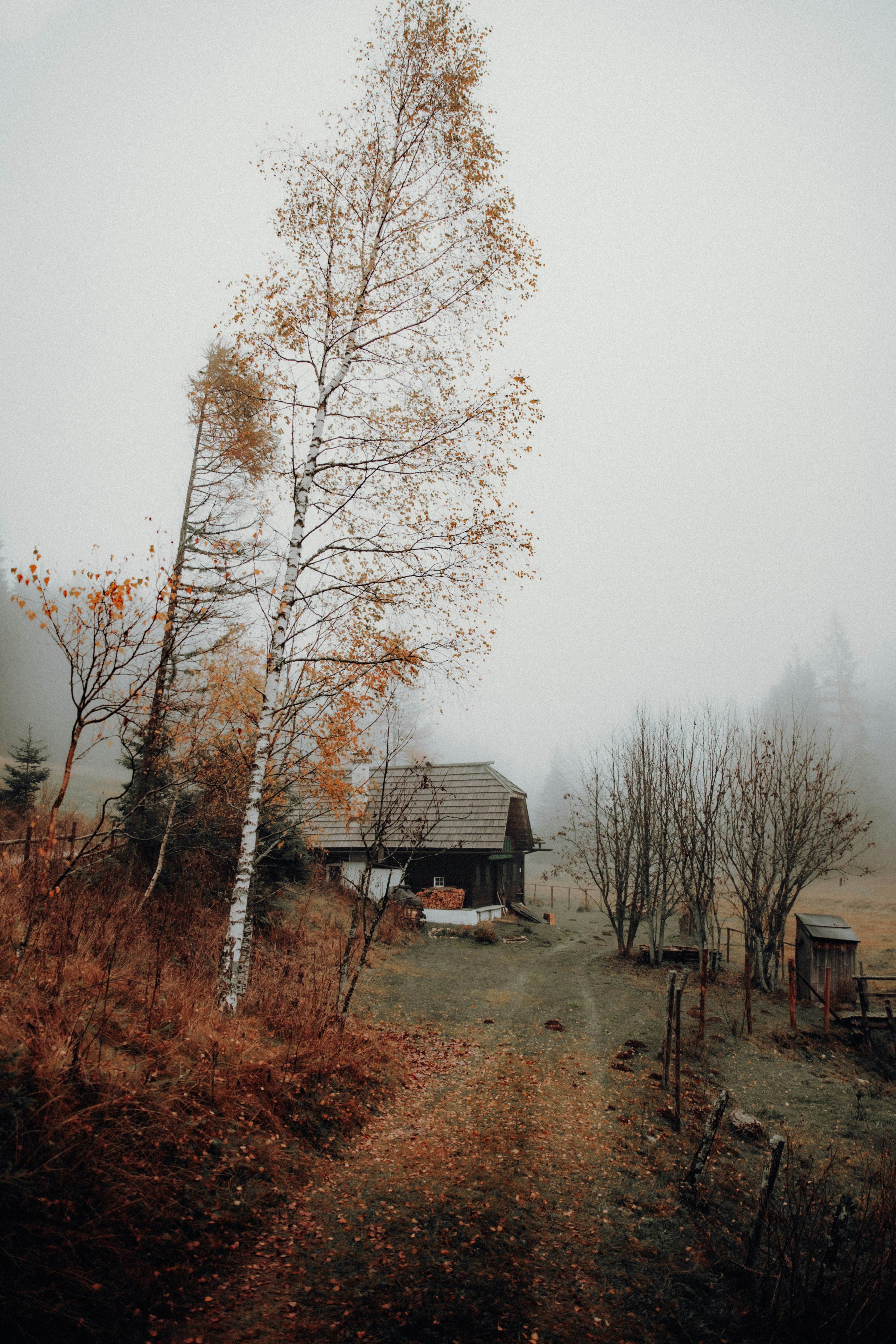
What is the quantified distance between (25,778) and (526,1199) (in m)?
14.0

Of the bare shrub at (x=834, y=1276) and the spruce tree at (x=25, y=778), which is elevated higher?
the spruce tree at (x=25, y=778)

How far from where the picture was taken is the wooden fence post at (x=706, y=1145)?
5.23 metres

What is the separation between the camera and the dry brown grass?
2945mm

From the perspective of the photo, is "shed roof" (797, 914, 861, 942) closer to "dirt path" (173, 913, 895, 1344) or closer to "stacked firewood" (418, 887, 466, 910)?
"dirt path" (173, 913, 895, 1344)

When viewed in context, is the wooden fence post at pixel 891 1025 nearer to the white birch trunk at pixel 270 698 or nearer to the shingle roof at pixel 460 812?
the white birch trunk at pixel 270 698

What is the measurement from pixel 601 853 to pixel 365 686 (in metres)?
13.9

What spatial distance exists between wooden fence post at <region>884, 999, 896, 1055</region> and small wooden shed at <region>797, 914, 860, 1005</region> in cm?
198

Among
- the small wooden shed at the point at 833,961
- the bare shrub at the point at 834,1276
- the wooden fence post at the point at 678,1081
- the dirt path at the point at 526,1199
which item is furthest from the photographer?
the small wooden shed at the point at 833,961

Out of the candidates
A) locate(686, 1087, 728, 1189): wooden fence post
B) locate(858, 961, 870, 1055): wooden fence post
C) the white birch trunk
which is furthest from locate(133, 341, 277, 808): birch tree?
locate(858, 961, 870, 1055): wooden fence post

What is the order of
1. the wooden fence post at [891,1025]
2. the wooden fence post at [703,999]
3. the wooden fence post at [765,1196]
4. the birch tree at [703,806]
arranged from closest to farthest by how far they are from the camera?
the wooden fence post at [765,1196] → the wooden fence post at [703,999] → the wooden fence post at [891,1025] → the birch tree at [703,806]

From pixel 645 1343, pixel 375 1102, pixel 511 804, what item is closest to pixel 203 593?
pixel 375 1102

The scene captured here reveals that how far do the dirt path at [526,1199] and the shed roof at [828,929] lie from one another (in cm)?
304

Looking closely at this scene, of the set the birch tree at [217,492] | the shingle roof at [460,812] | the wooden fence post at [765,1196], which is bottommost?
the wooden fence post at [765,1196]

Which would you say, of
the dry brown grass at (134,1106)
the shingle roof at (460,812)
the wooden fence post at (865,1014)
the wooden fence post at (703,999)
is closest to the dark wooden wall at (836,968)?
the wooden fence post at (865,1014)
